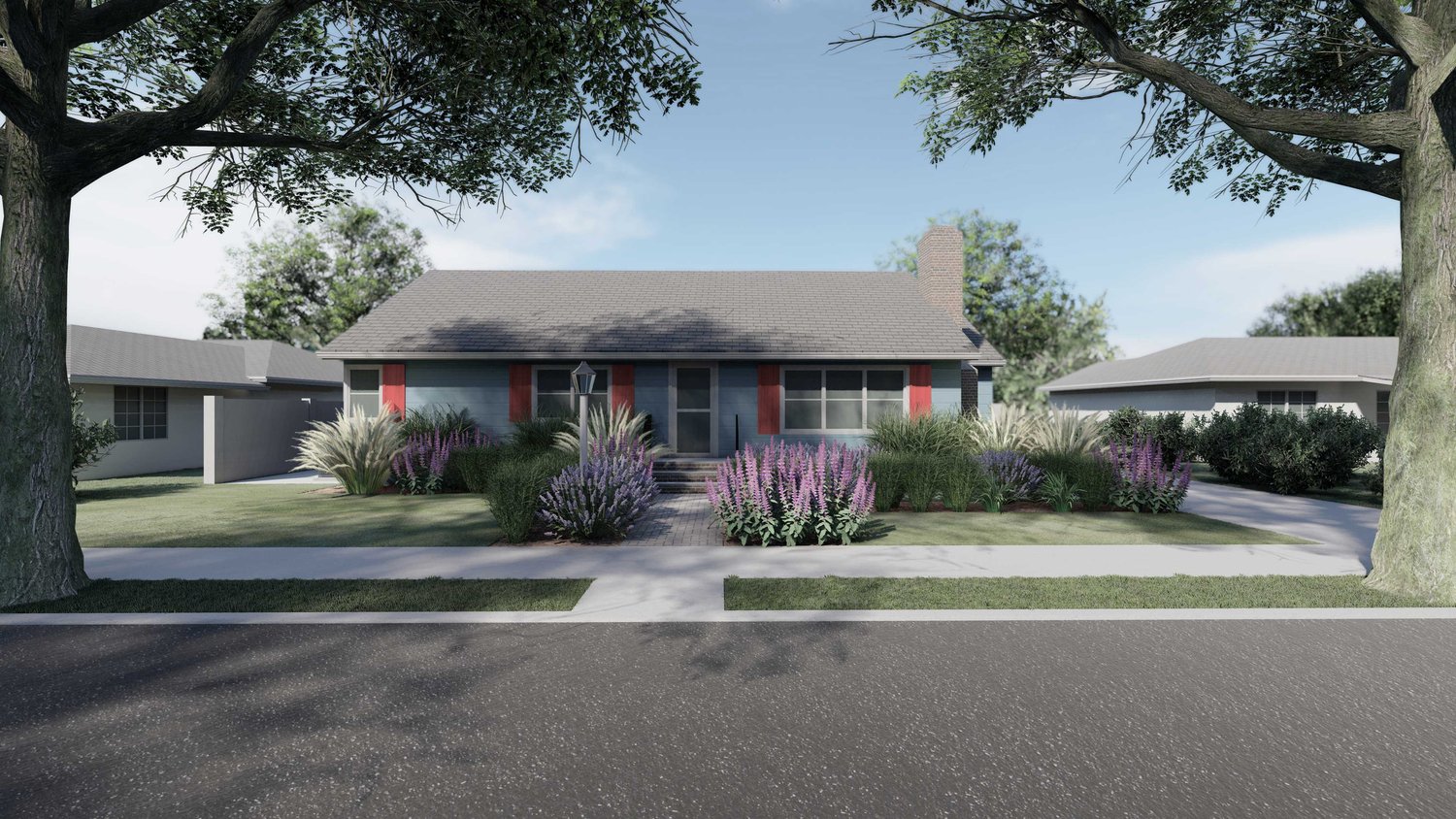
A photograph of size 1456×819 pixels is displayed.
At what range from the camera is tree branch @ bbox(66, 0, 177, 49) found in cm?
641

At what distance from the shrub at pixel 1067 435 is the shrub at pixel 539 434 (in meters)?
9.48

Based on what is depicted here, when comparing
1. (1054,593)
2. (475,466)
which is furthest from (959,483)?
(475,466)

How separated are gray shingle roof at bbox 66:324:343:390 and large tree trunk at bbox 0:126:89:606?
13752mm

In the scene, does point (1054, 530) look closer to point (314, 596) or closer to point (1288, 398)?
point (314, 596)

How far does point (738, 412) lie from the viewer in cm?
1579

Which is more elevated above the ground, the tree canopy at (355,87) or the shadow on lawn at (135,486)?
the tree canopy at (355,87)

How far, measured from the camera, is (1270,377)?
2131 centimetres

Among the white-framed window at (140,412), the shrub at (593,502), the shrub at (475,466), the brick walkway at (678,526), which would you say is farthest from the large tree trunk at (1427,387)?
the white-framed window at (140,412)

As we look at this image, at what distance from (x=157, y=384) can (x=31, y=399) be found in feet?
52.3

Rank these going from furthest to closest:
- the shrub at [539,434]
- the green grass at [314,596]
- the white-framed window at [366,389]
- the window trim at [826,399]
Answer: the white-framed window at [366,389]
the window trim at [826,399]
the shrub at [539,434]
the green grass at [314,596]

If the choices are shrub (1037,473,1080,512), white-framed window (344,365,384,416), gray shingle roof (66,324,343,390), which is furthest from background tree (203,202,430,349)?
shrub (1037,473,1080,512)

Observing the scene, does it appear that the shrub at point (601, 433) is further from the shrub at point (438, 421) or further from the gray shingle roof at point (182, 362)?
the gray shingle roof at point (182, 362)

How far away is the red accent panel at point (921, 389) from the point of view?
15.7 metres

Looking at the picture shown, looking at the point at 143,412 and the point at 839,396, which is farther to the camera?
the point at 143,412
